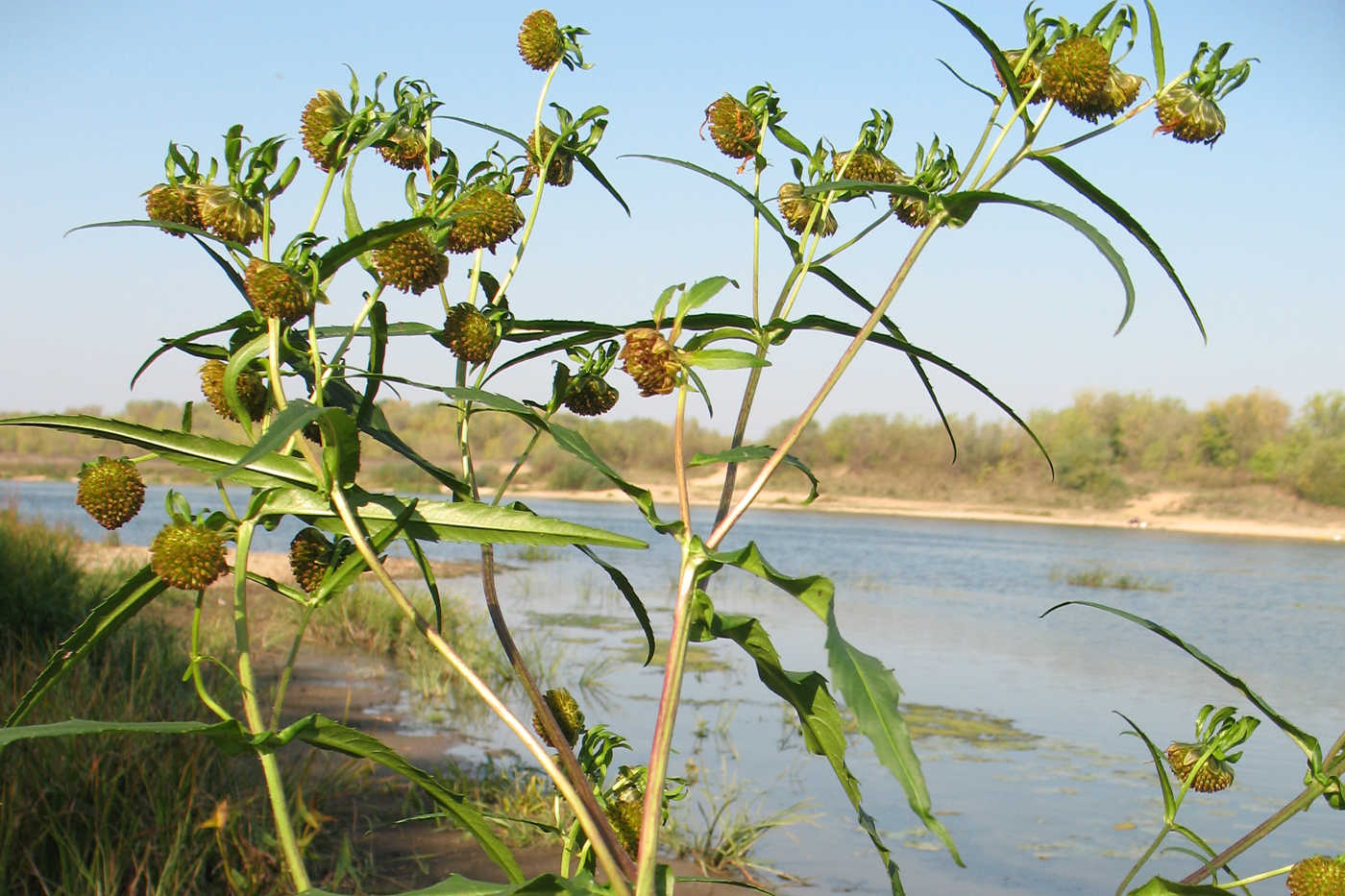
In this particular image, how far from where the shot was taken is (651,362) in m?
0.69

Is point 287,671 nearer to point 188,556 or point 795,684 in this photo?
point 188,556

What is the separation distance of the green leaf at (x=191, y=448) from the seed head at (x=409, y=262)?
0.41 feet

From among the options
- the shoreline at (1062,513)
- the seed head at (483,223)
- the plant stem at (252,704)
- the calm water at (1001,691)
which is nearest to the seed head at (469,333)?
the seed head at (483,223)

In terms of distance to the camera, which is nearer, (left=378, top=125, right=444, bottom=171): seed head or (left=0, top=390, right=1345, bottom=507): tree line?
(left=378, top=125, right=444, bottom=171): seed head

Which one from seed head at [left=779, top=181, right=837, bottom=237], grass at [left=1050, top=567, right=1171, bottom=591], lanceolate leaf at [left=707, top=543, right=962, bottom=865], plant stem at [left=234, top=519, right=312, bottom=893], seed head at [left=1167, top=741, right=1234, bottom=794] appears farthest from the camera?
grass at [left=1050, top=567, right=1171, bottom=591]

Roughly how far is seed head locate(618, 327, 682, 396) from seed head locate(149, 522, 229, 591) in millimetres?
283

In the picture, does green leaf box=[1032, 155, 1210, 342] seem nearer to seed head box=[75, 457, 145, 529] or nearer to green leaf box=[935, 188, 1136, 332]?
green leaf box=[935, 188, 1136, 332]

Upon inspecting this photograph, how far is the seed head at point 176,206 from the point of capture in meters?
0.68

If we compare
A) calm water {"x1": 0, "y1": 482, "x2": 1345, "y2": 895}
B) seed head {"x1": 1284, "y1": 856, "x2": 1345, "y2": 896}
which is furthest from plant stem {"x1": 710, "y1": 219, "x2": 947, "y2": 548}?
calm water {"x1": 0, "y1": 482, "x2": 1345, "y2": 895}

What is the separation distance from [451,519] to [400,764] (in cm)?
18

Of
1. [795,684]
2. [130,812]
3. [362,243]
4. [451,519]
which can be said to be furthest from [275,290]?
[130,812]

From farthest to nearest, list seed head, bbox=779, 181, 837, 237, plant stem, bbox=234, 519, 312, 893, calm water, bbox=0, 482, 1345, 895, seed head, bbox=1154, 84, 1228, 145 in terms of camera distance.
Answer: calm water, bbox=0, 482, 1345, 895
seed head, bbox=779, 181, 837, 237
seed head, bbox=1154, 84, 1228, 145
plant stem, bbox=234, 519, 312, 893

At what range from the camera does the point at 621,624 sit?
33.6ft

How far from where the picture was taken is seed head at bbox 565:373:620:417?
77cm
